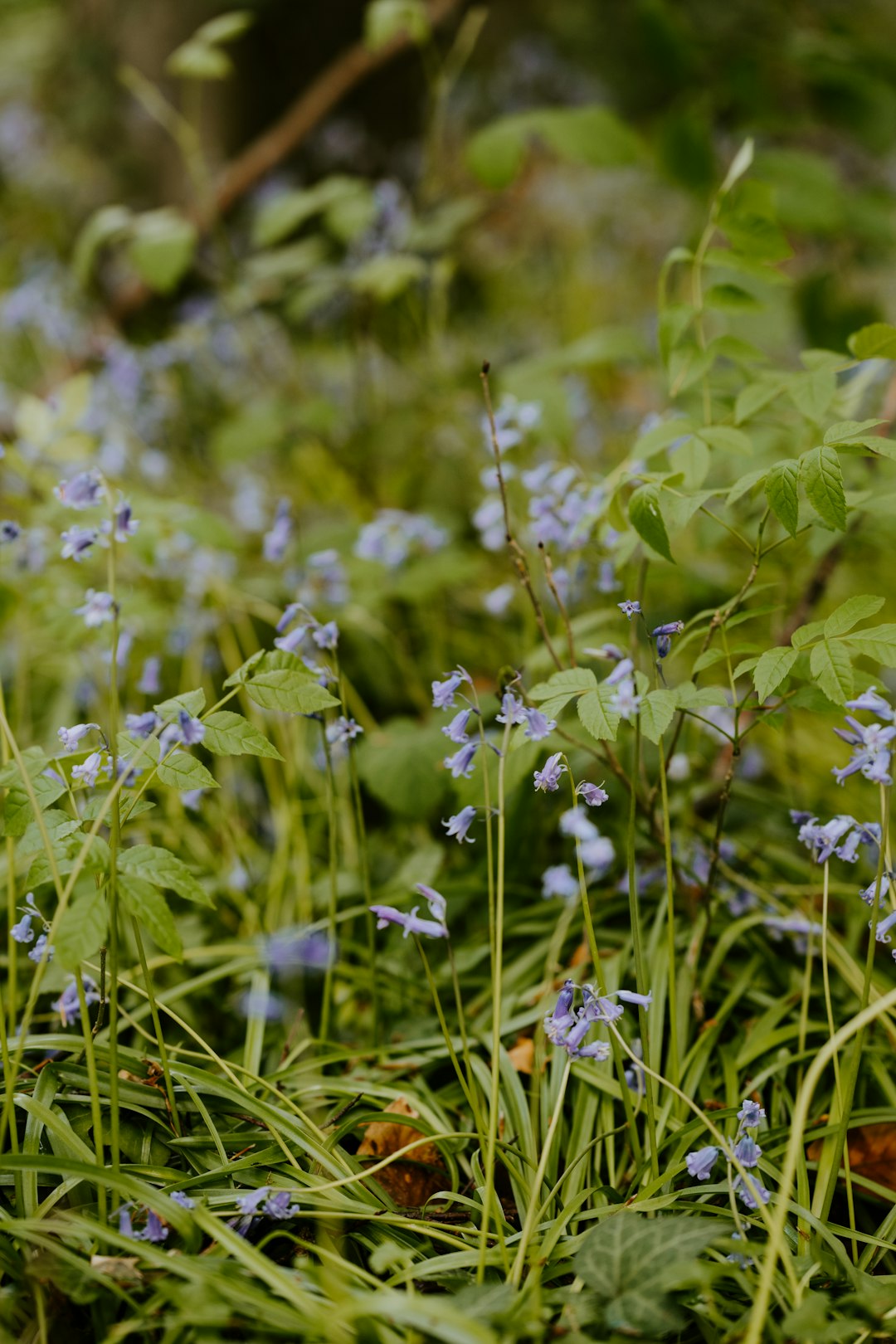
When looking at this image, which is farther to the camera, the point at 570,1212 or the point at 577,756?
the point at 577,756

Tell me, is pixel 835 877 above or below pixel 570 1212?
below

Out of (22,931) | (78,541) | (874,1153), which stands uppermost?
(78,541)

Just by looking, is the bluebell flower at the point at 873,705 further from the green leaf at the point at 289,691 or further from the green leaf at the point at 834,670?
the green leaf at the point at 289,691

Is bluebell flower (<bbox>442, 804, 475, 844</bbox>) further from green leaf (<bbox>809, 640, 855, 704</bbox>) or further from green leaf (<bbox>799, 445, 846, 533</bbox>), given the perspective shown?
green leaf (<bbox>799, 445, 846, 533</bbox>)

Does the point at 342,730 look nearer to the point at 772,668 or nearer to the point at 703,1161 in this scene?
the point at 772,668

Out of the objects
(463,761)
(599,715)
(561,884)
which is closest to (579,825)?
(599,715)

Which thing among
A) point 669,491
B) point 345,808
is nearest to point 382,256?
point 345,808

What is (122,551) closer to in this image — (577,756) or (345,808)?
(345,808)
